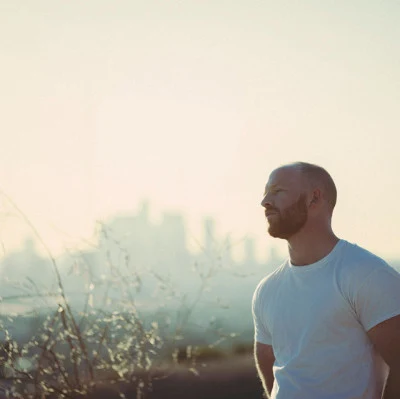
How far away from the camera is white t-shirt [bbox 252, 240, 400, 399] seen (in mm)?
2594

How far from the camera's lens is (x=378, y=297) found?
257cm

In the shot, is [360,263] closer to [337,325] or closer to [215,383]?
[337,325]

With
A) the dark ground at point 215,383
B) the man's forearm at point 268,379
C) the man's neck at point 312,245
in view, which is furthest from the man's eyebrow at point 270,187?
the dark ground at point 215,383

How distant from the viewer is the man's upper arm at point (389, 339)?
2.57 metres

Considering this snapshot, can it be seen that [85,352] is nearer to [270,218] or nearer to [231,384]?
[270,218]

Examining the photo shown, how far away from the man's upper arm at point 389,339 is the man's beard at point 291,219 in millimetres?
532

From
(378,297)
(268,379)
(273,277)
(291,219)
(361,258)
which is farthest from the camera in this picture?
(268,379)

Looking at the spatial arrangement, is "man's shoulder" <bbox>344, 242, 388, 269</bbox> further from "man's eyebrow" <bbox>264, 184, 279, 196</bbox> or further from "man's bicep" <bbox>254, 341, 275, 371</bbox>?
"man's bicep" <bbox>254, 341, 275, 371</bbox>

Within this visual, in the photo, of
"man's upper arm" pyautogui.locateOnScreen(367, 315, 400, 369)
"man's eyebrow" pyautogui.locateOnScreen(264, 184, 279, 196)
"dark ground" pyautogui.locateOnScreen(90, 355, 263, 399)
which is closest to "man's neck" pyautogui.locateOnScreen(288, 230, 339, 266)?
"man's eyebrow" pyautogui.locateOnScreen(264, 184, 279, 196)

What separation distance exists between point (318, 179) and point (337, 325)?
0.64 m

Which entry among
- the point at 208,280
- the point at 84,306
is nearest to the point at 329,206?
the point at 208,280

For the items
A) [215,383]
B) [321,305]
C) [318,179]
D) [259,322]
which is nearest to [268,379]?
[259,322]

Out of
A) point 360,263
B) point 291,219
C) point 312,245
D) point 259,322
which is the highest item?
point 291,219

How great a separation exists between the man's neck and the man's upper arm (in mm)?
401
